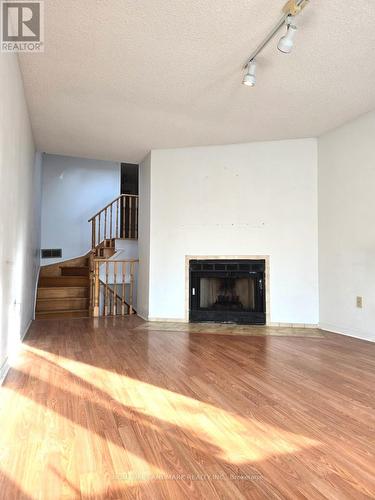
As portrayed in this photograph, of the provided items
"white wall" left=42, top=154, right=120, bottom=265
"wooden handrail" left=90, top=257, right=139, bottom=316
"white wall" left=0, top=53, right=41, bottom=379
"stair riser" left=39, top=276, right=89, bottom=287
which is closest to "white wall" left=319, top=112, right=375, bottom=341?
"wooden handrail" left=90, top=257, right=139, bottom=316

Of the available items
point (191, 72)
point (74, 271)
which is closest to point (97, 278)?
point (74, 271)

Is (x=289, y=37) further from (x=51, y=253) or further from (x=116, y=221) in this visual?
(x=51, y=253)

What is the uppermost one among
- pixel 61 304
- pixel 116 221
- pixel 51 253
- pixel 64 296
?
pixel 116 221

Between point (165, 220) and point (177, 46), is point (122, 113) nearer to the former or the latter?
point (177, 46)

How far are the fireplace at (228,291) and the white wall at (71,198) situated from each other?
387 centimetres

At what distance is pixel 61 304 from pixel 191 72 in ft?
15.7

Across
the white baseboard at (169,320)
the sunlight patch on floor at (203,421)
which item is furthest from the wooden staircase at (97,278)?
the sunlight patch on floor at (203,421)

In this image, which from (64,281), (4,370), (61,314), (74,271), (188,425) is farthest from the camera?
(74,271)

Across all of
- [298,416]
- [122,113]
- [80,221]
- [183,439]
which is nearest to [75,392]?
[183,439]

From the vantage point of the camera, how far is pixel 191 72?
114 inches

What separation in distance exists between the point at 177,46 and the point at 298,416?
277cm

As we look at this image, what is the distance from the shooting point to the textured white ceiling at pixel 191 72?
2213mm

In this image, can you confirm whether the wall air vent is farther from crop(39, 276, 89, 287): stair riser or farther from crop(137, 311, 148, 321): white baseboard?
crop(137, 311, 148, 321): white baseboard

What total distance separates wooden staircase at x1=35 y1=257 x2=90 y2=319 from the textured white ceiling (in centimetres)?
286
